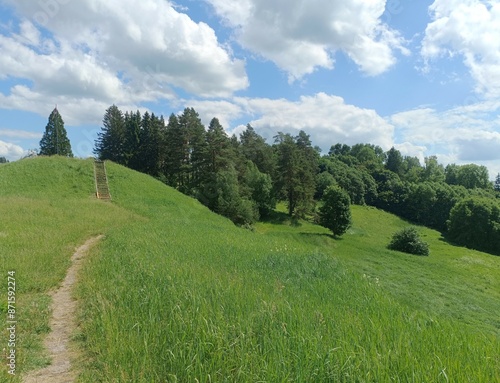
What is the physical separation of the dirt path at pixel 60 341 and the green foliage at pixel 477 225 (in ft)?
258

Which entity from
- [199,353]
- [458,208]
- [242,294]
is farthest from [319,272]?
[458,208]

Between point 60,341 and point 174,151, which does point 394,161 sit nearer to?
point 174,151

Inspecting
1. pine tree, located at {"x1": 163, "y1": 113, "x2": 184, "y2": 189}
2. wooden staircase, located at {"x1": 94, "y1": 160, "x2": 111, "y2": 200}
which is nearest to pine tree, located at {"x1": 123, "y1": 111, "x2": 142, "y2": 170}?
pine tree, located at {"x1": 163, "y1": 113, "x2": 184, "y2": 189}

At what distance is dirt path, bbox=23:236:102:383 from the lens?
4.71 m

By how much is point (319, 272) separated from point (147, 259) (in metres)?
5.31

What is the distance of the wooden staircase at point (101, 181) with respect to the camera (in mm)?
35594

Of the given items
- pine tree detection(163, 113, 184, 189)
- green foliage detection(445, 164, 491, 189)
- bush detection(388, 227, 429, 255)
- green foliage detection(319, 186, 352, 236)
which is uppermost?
green foliage detection(445, 164, 491, 189)

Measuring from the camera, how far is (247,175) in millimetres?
58031

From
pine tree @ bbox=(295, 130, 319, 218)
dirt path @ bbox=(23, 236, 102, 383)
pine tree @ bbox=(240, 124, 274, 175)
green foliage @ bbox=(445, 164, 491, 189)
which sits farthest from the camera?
green foliage @ bbox=(445, 164, 491, 189)

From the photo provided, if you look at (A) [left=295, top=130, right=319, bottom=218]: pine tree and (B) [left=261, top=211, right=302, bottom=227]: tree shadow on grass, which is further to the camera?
(A) [left=295, top=130, right=319, bottom=218]: pine tree

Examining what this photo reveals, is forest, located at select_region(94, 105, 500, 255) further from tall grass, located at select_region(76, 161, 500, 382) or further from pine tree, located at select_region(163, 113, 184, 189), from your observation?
tall grass, located at select_region(76, 161, 500, 382)

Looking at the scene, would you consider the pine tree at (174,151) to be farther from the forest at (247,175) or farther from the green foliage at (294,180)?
the green foliage at (294,180)

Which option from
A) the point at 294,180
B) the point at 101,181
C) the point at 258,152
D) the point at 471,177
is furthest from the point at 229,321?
the point at 471,177

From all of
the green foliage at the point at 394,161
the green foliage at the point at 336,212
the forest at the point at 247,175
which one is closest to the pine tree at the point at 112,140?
the forest at the point at 247,175
